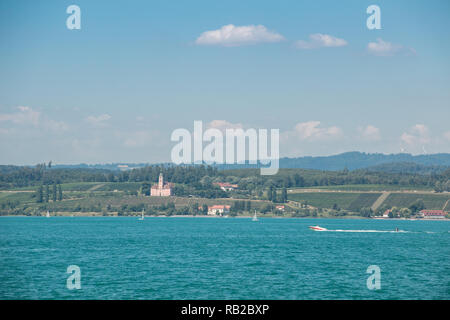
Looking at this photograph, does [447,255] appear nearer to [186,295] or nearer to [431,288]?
[431,288]

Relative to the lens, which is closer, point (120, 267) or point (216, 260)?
point (120, 267)

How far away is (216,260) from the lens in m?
86.8

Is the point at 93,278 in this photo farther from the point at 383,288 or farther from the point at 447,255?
the point at 447,255

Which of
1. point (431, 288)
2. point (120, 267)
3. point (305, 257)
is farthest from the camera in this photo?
point (305, 257)

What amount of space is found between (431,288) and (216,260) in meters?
33.2

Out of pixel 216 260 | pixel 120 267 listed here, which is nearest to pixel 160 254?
pixel 216 260

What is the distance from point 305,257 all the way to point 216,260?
1409 centimetres

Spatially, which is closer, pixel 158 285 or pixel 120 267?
pixel 158 285

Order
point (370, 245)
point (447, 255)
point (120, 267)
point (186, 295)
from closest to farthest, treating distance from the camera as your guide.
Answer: point (186, 295) < point (120, 267) < point (447, 255) < point (370, 245)
